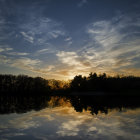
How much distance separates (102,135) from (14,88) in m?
116

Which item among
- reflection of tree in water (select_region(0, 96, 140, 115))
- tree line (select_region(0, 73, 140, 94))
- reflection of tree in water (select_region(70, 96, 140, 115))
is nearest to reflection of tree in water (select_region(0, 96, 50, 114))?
reflection of tree in water (select_region(0, 96, 140, 115))

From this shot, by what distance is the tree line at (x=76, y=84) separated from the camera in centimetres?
10600

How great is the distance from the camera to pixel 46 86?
12719cm

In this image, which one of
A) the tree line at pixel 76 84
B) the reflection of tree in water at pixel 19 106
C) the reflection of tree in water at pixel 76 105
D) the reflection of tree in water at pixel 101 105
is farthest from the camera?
the tree line at pixel 76 84

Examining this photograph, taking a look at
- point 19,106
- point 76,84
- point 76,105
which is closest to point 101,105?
point 76,105

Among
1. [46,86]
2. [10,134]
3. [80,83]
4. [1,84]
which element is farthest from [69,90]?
[10,134]

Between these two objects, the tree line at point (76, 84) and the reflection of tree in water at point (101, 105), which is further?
the tree line at point (76, 84)

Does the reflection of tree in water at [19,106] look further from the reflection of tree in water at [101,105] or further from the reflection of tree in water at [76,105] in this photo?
the reflection of tree in water at [101,105]

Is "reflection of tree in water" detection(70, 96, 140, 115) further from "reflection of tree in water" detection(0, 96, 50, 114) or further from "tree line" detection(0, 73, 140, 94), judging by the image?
"tree line" detection(0, 73, 140, 94)

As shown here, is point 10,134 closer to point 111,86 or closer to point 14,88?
point 111,86

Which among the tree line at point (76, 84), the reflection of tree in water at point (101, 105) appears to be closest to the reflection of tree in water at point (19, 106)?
the reflection of tree in water at point (101, 105)

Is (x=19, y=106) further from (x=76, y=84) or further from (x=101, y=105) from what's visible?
(x=76, y=84)

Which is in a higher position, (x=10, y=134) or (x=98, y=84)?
(x=98, y=84)

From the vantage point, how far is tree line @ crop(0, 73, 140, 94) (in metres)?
106
